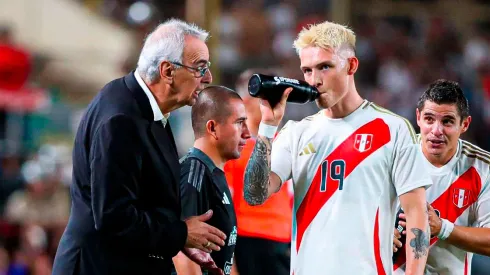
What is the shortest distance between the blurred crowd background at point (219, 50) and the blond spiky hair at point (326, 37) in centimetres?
684

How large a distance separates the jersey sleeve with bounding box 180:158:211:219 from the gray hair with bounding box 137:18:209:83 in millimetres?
547

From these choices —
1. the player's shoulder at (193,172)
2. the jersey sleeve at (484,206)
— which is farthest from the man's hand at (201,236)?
the jersey sleeve at (484,206)

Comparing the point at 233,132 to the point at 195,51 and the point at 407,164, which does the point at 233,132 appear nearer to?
the point at 195,51

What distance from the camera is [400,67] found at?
46.0 ft

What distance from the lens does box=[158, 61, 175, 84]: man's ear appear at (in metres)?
4.13

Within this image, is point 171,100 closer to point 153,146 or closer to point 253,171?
point 153,146

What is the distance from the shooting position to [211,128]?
4816mm

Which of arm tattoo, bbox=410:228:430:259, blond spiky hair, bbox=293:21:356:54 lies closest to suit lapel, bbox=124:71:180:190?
blond spiky hair, bbox=293:21:356:54

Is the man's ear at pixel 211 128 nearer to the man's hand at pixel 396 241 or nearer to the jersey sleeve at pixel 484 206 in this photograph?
the man's hand at pixel 396 241

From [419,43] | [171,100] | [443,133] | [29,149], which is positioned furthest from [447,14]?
[171,100]

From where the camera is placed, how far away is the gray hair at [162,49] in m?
4.14

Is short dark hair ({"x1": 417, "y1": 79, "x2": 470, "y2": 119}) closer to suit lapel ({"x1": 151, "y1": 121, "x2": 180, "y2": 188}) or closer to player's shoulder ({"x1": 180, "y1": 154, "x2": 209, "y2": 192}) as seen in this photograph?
player's shoulder ({"x1": 180, "y1": 154, "x2": 209, "y2": 192})

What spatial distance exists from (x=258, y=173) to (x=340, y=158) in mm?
426

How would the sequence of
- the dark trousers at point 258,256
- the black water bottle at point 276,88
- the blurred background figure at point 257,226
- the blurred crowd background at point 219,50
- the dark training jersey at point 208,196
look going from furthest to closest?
the blurred crowd background at point 219,50, the dark trousers at point 258,256, the blurred background figure at point 257,226, the dark training jersey at point 208,196, the black water bottle at point 276,88
